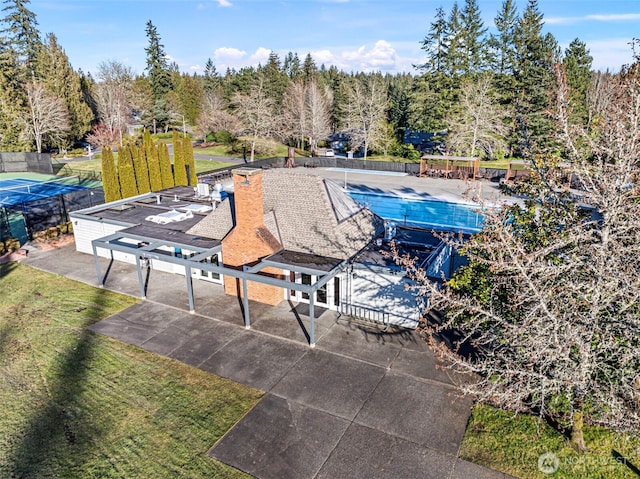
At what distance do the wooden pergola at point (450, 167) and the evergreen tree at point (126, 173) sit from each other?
87.8 feet

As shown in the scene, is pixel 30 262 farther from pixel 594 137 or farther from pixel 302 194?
pixel 594 137

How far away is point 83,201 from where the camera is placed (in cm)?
2947

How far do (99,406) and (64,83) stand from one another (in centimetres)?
5737

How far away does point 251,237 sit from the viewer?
16625 millimetres

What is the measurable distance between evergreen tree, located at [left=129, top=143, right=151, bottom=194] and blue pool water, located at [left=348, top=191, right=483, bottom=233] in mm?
14866

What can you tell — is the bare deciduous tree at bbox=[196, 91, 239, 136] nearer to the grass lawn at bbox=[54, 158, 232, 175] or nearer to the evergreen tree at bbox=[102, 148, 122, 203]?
the grass lawn at bbox=[54, 158, 232, 175]

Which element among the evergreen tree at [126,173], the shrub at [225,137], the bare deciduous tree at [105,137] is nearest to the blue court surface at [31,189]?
the evergreen tree at [126,173]

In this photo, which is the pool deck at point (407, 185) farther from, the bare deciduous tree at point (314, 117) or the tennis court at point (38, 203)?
the tennis court at point (38, 203)

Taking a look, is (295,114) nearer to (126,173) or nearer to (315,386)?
(126,173)

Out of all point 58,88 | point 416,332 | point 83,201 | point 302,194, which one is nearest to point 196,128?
point 58,88

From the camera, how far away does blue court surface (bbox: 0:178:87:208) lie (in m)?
35.1

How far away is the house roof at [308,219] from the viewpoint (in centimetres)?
1691

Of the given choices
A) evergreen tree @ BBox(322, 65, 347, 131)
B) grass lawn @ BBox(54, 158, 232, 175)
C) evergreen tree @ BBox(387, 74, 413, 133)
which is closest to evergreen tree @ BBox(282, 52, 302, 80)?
evergreen tree @ BBox(322, 65, 347, 131)

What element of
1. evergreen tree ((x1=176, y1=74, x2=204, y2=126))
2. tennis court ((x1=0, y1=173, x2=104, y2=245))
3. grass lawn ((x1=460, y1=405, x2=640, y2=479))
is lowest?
grass lawn ((x1=460, y1=405, x2=640, y2=479))
